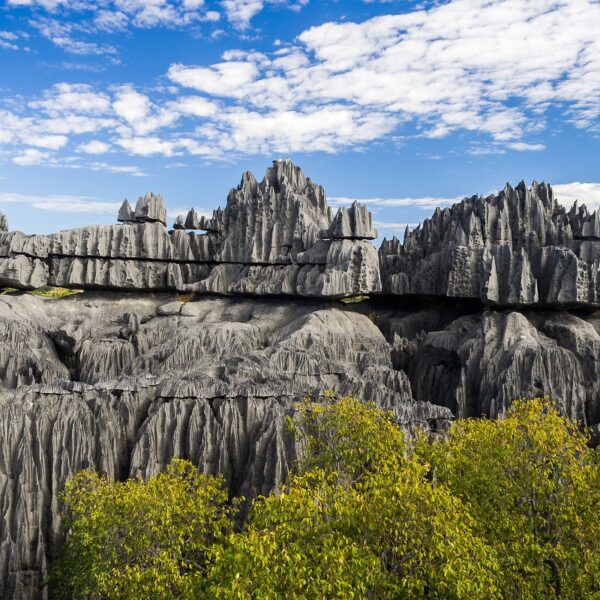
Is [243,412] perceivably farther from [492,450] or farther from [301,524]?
[301,524]

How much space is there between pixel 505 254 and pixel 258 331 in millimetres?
20332

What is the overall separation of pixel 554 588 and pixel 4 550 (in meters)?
20.9

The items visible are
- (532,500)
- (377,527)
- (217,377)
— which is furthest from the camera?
(217,377)

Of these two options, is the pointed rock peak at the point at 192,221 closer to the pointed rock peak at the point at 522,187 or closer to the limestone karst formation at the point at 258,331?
the limestone karst formation at the point at 258,331

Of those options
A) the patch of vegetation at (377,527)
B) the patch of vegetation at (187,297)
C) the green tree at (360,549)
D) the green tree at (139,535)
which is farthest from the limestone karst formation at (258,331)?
the green tree at (360,549)

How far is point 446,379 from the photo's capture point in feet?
156

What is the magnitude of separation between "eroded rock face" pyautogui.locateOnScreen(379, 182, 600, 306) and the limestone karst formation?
0.16 metres

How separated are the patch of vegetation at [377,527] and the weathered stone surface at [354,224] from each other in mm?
28466

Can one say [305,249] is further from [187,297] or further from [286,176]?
[187,297]

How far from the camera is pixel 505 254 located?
48.8m

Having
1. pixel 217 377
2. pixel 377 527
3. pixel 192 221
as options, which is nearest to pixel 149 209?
pixel 192 221

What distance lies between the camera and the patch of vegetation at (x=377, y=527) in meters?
15.5

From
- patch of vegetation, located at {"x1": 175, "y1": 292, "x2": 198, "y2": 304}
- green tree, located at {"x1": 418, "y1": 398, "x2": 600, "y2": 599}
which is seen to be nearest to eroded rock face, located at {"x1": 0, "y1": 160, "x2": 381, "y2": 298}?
patch of vegetation, located at {"x1": 175, "y1": 292, "x2": 198, "y2": 304}

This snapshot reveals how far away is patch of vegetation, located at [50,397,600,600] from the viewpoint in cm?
1549
